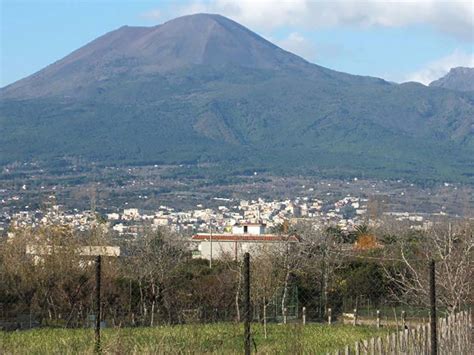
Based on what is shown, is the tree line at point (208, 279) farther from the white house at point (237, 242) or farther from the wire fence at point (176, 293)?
the white house at point (237, 242)

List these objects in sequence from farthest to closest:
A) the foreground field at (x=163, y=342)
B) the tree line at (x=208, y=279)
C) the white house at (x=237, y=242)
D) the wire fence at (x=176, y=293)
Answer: the white house at (x=237, y=242), the tree line at (x=208, y=279), the wire fence at (x=176, y=293), the foreground field at (x=163, y=342)

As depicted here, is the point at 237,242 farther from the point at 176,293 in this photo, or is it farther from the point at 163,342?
the point at 163,342

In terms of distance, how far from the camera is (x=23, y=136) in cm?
17625

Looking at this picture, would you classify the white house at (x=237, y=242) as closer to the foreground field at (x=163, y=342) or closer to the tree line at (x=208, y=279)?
the tree line at (x=208, y=279)

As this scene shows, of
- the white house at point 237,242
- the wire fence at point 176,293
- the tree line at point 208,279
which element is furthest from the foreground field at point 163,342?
the white house at point 237,242

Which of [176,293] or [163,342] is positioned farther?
[176,293]

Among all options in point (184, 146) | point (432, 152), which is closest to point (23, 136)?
point (184, 146)

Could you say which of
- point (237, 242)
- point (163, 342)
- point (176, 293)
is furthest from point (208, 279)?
point (163, 342)

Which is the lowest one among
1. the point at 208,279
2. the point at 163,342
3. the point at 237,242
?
the point at 237,242

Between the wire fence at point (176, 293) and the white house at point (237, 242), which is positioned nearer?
the wire fence at point (176, 293)

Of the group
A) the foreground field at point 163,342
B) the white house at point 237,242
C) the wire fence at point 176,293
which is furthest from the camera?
the white house at point 237,242

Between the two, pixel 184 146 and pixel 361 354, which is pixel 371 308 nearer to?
pixel 361 354

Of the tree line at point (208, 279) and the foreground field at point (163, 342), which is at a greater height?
the foreground field at point (163, 342)

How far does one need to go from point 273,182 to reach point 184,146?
30.6 m
